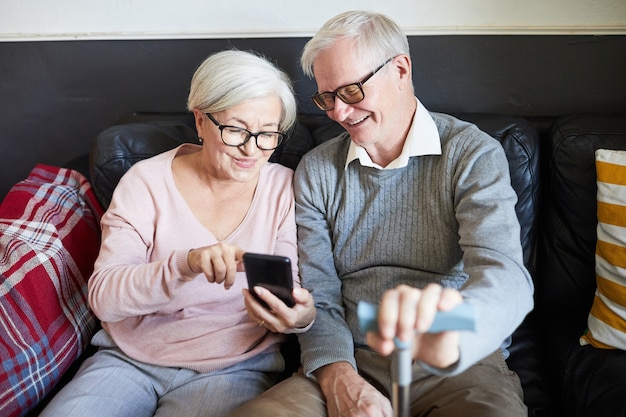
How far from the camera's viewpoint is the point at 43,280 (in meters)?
1.63

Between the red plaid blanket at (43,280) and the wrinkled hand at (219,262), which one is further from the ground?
the wrinkled hand at (219,262)

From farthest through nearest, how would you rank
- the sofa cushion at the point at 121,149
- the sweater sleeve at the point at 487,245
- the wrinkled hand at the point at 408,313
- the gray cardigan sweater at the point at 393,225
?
the sofa cushion at the point at 121,149
the gray cardigan sweater at the point at 393,225
the sweater sleeve at the point at 487,245
the wrinkled hand at the point at 408,313

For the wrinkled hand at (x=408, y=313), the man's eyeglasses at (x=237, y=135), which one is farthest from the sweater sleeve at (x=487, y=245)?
the man's eyeglasses at (x=237, y=135)

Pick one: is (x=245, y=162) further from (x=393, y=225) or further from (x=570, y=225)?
(x=570, y=225)

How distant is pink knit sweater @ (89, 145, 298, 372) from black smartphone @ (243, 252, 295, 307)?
0.80 feet

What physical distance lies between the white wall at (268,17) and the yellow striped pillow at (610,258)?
0.51m

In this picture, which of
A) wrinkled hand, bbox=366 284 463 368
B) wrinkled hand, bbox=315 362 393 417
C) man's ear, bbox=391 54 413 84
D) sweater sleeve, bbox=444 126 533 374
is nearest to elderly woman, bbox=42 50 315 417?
wrinkled hand, bbox=315 362 393 417

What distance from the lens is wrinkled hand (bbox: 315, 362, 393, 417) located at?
4.38 feet

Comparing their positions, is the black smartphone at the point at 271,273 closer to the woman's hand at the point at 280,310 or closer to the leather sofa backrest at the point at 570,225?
the woman's hand at the point at 280,310

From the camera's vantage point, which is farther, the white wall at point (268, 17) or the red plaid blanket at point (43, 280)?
the white wall at point (268, 17)

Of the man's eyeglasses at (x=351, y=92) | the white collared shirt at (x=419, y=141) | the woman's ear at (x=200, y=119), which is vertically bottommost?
the white collared shirt at (x=419, y=141)

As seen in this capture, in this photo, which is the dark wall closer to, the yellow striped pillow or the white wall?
the white wall

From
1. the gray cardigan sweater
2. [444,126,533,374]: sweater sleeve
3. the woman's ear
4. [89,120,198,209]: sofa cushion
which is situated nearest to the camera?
[444,126,533,374]: sweater sleeve

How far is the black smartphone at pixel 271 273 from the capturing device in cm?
126
